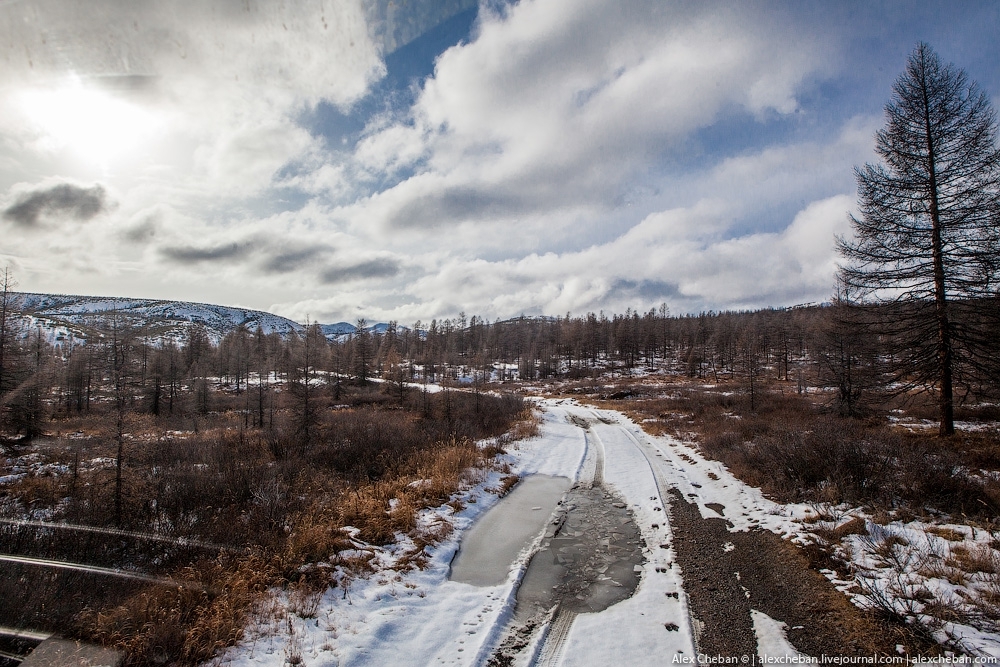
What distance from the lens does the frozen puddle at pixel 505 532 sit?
6965 mm

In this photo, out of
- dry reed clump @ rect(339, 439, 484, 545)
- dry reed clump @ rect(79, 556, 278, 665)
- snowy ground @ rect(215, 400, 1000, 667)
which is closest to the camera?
dry reed clump @ rect(79, 556, 278, 665)

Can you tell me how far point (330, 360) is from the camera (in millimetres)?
58062

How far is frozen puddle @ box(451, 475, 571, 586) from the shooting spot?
6.96 meters

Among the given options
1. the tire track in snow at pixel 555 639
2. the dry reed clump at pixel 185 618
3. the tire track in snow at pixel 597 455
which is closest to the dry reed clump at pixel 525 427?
the tire track in snow at pixel 597 455

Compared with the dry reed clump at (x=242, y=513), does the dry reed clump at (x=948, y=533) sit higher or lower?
higher

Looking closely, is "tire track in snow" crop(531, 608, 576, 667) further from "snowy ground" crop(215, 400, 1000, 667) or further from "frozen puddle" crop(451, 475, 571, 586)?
"frozen puddle" crop(451, 475, 571, 586)

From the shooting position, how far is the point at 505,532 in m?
8.79

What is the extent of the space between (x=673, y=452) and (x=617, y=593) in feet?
37.6

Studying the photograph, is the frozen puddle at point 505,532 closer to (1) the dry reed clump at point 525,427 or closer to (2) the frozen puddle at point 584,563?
(2) the frozen puddle at point 584,563

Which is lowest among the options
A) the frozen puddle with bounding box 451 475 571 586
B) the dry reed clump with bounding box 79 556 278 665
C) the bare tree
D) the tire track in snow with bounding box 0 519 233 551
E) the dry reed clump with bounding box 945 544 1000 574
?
the frozen puddle with bounding box 451 475 571 586

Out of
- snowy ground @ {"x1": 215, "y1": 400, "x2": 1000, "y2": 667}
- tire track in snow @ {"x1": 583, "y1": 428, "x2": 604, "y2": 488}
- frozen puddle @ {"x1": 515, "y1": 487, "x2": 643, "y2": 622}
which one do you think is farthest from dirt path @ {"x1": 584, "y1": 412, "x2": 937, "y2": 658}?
tire track in snow @ {"x1": 583, "y1": 428, "x2": 604, "y2": 488}

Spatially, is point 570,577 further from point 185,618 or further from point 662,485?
point 662,485

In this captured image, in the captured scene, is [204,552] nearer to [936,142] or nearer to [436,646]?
[436,646]

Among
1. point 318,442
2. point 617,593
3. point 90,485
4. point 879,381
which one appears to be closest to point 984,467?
point 879,381
